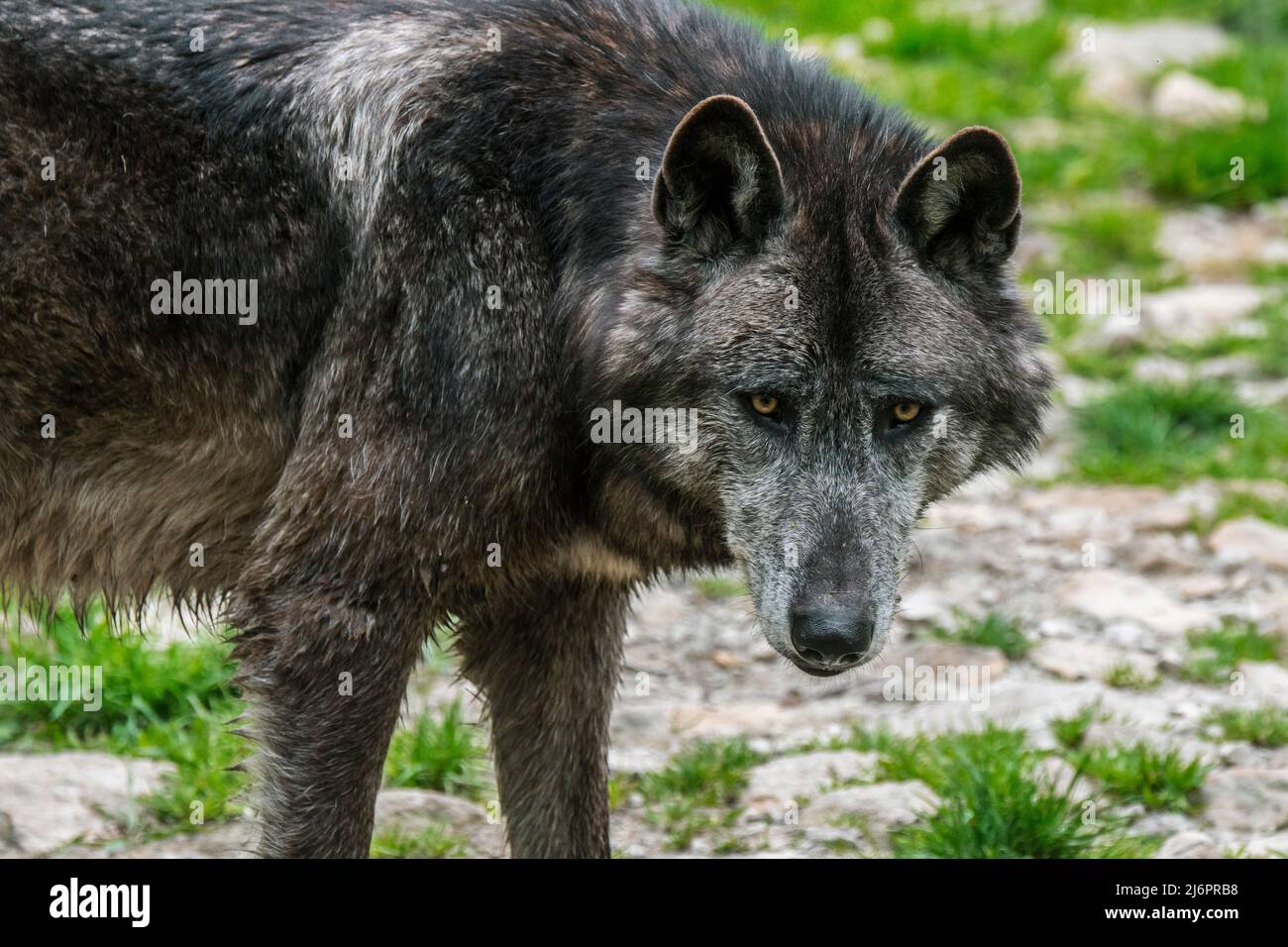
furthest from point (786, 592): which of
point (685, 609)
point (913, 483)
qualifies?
point (685, 609)

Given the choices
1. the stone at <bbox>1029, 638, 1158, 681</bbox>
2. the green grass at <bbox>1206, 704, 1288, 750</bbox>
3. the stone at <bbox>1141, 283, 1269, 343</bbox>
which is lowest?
the green grass at <bbox>1206, 704, 1288, 750</bbox>

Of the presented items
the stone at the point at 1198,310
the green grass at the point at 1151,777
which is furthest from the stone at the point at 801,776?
the stone at the point at 1198,310

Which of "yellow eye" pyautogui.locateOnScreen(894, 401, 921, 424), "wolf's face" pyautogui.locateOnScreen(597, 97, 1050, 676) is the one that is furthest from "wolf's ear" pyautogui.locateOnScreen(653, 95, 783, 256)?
"yellow eye" pyautogui.locateOnScreen(894, 401, 921, 424)

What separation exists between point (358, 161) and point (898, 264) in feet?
4.53

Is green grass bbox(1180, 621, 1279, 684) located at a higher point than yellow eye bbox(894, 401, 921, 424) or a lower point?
lower

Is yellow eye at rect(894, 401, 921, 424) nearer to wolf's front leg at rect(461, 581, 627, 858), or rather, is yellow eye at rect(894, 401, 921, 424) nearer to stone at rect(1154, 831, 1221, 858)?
wolf's front leg at rect(461, 581, 627, 858)

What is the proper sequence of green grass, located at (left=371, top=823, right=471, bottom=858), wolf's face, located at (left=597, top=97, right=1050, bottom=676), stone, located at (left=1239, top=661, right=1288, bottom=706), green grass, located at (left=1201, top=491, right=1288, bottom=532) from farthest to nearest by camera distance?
green grass, located at (left=1201, top=491, right=1288, bottom=532) → stone, located at (left=1239, top=661, right=1288, bottom=706) → green grass, located at (left=371, top=823, right=471, bottom=858) → wolf's face, located at (left=597, top=97, right=1050, bottom=676)

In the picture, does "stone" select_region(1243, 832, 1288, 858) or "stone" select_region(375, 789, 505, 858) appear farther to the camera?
"stone" select_region(375, 789, 505, 858)

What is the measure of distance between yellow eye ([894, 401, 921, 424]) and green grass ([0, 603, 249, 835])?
245 centimetres

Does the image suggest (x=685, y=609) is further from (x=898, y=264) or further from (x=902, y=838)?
(x=898, y=264)

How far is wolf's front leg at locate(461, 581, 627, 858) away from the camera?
16.1ft

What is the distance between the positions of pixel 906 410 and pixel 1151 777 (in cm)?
195

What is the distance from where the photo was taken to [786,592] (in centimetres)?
414

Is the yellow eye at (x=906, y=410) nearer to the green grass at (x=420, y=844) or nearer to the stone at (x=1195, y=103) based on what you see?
the green grass at (x=420, y=844)
